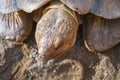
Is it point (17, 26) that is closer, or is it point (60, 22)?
point (60, 22)

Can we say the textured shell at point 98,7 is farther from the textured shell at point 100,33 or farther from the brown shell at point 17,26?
the brown shell at point 17,26

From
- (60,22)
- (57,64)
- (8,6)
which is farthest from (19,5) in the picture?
(57,64)

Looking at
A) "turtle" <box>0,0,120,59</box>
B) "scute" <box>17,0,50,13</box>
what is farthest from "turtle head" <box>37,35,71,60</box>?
"scute" <box>17,0,50,13</box>

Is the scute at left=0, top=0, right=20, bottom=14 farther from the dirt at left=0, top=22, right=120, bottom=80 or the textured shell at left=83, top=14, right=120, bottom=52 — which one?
the textured shell at left=83, top=14, right=120, bottom=52

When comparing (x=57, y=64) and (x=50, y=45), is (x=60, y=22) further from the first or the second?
(x=57, y=64)

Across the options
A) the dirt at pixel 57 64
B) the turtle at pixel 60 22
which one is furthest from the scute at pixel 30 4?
the dirt at pixel 57 64

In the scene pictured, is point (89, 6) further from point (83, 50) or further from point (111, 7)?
point (83, 50)

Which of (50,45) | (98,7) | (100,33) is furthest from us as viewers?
(100,33)
